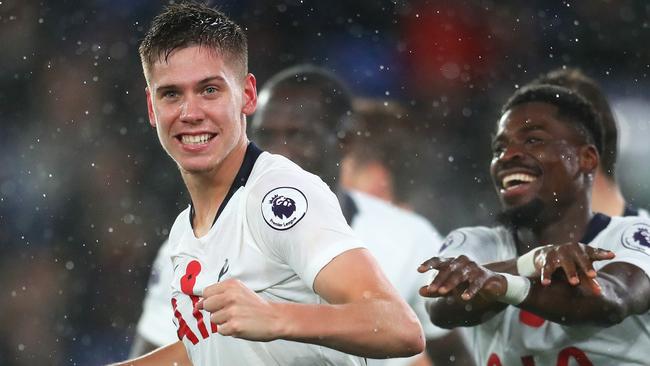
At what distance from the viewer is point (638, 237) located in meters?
4.14

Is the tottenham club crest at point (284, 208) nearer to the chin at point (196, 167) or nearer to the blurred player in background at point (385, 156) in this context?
the chin at point (196, 167)

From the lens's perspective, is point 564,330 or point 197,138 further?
point 564,330

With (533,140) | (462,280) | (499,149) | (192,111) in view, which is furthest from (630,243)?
(192,111)

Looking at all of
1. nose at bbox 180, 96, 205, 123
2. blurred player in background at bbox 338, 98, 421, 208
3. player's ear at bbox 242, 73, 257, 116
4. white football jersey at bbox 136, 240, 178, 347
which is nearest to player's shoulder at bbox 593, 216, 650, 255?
player's ear at bbox 242, 73, 257, 116

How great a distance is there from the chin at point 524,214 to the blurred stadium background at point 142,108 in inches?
135

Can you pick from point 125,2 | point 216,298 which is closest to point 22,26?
point 125,2

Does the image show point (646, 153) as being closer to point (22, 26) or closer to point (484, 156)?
point (484, 156)

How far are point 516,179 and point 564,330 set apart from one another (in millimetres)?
651

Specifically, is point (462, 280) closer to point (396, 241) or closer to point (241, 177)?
point (241, 177)

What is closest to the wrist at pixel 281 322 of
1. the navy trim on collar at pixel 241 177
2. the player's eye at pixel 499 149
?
the navy trim on collar at pixel 241 177

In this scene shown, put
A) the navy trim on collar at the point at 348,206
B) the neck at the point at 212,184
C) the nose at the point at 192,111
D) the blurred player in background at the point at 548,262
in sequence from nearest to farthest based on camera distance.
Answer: the nose at the point at 192,111 < the neck at the point at 212,184 < the blurred player in background at the point at 548,262 < the navy trim on collar at the point at 348,206

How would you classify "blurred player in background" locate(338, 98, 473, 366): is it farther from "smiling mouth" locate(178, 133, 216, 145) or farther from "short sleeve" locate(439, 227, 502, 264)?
"smiling mouth" locate(178, 133, 216, 145)

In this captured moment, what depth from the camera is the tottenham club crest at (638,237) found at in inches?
160

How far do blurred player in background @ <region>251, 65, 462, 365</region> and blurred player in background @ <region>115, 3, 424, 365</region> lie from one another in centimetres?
206
